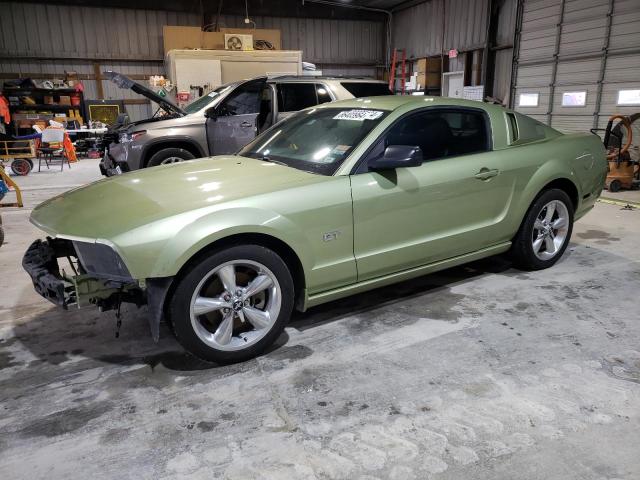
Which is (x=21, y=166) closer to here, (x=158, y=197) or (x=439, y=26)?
(x=158, y=197)

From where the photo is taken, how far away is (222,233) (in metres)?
2.47

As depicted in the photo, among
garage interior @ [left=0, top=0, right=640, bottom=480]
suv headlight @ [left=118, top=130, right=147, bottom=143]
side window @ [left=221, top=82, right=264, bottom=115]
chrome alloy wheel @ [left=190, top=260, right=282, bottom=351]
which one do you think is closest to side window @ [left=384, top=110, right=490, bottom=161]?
garage interior @ [left=0, top=0, right=640, bottom=480]

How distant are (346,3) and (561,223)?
16.9 metres

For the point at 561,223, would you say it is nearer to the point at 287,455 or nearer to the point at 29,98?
the point at 287,455

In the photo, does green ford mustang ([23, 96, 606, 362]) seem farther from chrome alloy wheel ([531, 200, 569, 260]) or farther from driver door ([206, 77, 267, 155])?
driver door ([206, 77, 267, 155])

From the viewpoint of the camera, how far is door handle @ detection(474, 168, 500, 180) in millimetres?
3420

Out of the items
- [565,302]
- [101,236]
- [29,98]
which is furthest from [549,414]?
[29,98]

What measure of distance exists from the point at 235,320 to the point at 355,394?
32.4 inches

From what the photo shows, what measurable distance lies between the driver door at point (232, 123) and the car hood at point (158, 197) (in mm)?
4056

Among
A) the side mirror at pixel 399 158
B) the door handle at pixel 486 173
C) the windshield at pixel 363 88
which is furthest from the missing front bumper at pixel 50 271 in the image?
the windshield at pixel 363 88

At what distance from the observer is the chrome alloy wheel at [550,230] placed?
13.0 ft

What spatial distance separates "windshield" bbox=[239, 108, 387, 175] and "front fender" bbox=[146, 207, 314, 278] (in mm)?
505

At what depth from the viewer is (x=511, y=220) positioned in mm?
3697

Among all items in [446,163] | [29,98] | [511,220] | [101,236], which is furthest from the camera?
[29,98]
